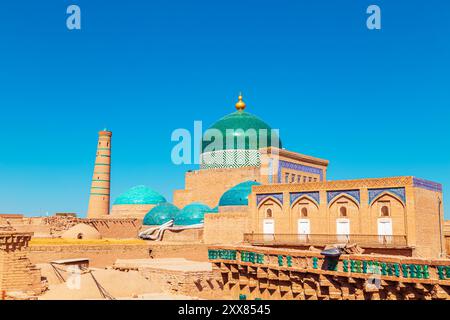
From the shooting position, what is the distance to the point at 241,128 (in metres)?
36.4

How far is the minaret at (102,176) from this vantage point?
42.6 m

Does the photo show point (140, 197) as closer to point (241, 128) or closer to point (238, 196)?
point (241, 128)

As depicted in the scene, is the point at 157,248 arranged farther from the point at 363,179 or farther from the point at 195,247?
the point at 363,179

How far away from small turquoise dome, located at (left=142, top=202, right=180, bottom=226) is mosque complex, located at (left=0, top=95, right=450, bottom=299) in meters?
0.09

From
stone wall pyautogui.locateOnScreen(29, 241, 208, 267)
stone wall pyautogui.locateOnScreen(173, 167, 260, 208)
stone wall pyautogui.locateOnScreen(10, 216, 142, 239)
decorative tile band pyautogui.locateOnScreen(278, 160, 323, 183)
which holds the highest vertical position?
decorative tile band pyautogui.locateOnScreen(278, 160, 323, 183)

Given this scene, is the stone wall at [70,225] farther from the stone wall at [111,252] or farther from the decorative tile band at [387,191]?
the decorative tile band at [387,191]

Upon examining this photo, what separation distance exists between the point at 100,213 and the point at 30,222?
24.8 feet

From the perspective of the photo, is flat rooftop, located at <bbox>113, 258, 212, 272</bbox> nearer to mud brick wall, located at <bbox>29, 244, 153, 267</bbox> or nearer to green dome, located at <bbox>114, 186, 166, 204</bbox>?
mud brick wall, located at <bbox>29, 244, 153, 267</bbox>

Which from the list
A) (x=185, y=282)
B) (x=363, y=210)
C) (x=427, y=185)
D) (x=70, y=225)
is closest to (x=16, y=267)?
(x=185, y=282)

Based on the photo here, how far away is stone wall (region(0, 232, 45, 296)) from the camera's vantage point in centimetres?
1522

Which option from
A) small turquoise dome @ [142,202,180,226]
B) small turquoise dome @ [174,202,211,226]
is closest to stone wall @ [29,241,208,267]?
small turquoise dome @ [174,202,211,226]

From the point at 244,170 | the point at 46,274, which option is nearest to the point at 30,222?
the point at 244,170

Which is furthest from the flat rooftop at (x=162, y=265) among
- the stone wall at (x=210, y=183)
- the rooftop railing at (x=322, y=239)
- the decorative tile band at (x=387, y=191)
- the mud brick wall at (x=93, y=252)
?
the stone wall at (x=210, y=183)

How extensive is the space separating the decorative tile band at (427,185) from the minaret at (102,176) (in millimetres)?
28373
